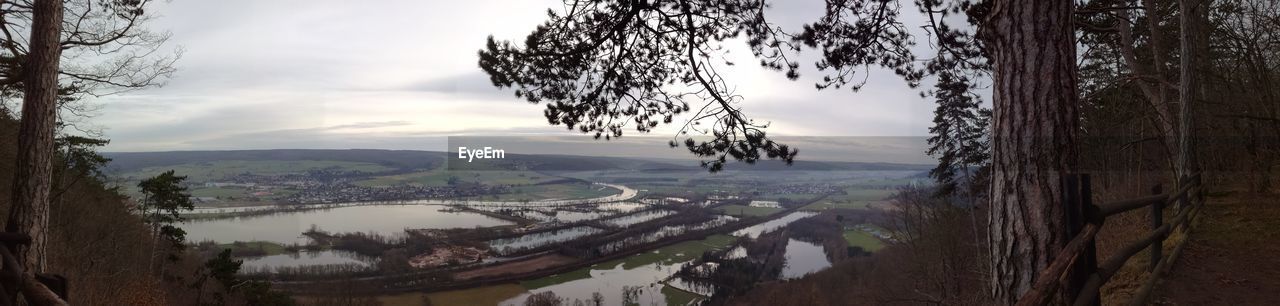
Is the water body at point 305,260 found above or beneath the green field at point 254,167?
beneath

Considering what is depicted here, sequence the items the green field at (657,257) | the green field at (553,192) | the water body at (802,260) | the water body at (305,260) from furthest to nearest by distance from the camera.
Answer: the green field at (553,192)
the water body at (802,260)
the green field at (657,257)
the water body at (305,260)

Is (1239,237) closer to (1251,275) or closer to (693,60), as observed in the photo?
(1251,275)

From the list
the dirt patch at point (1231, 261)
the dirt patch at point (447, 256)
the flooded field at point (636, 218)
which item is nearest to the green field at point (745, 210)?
the flooded field at point (636, 218)

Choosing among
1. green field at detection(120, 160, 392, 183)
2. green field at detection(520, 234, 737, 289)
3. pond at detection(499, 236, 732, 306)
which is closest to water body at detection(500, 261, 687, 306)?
pond at detection(499, 236, 732, 306)

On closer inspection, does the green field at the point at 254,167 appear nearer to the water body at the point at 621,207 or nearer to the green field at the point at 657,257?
the water body at the point at 621,207

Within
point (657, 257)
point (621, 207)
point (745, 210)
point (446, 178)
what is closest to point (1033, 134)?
point (657, 257)

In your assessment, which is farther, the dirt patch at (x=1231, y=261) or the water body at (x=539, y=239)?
the water body at (x=539, y=239)
